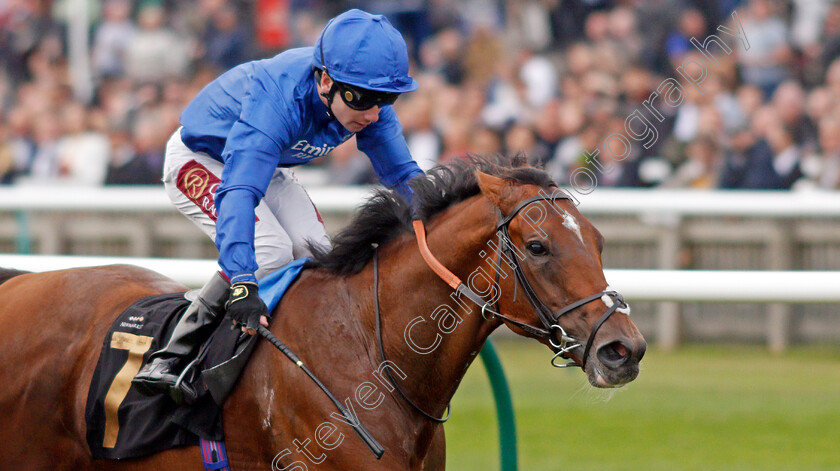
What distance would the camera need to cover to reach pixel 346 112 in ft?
10.7

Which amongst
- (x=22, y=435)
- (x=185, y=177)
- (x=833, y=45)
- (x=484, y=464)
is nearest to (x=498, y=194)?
(x=185, y=177)

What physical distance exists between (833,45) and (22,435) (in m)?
7.67

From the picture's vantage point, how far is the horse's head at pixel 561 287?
2.72 meters

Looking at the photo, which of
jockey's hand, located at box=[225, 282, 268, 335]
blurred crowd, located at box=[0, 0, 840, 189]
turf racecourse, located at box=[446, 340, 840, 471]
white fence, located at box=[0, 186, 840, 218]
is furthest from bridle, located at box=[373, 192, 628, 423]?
white fence, located at box=[0, 186, 840, 218]

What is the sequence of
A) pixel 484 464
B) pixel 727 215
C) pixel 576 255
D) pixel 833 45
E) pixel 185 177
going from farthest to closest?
pixel 833 45, pixel 727 215, pixel 484 464, pixel 185 177, pixel 576 255

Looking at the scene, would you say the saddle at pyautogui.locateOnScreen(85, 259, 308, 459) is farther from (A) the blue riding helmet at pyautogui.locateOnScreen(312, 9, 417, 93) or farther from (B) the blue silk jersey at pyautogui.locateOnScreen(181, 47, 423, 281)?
(A) the blue riding helmet at pyautogui.locateOnScreen(312, 9, 417, 93)

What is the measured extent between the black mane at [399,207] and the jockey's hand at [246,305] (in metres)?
0.31

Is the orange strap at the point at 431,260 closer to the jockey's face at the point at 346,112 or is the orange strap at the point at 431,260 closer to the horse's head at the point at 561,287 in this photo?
the horse's head at the point at 561,287

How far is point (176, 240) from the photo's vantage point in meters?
8.23

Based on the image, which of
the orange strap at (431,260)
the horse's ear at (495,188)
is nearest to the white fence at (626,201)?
the orange strap at (431,260)

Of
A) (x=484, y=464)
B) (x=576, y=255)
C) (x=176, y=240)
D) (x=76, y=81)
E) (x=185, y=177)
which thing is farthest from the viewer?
(x=76, y=81)

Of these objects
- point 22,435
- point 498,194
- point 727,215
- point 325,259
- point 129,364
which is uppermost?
point 498,194

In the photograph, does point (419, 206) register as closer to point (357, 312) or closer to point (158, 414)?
point (357, 312)

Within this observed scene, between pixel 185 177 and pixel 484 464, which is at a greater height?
pixel 185 177
